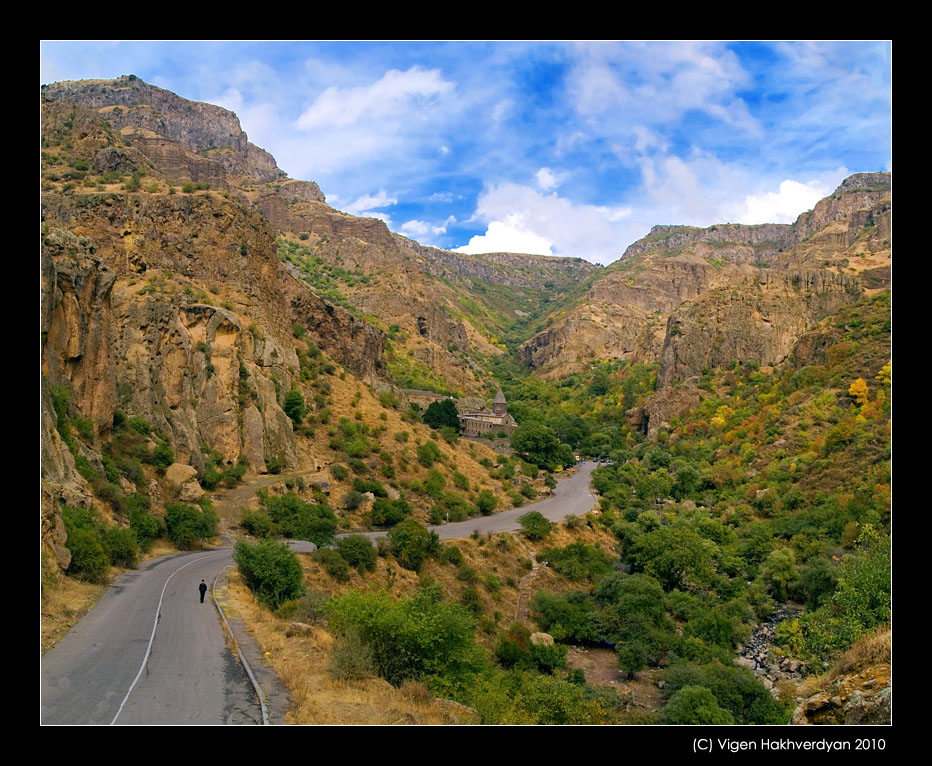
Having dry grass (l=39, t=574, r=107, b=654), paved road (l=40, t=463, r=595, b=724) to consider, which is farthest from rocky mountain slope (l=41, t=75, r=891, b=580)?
paved road (l=40, t=463, r=595, b=724)

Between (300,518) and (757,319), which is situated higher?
(757,319)

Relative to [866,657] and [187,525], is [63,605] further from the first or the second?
[866,657]

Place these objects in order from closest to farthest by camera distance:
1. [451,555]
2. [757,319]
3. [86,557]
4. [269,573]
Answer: [86,557], [269,573], [451,555], [757,319]

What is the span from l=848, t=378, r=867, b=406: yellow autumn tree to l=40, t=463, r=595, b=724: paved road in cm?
4371

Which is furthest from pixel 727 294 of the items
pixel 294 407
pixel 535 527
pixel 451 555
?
pixel 451 555

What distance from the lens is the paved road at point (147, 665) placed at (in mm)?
9289

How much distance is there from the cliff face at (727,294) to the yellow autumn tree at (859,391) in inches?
1064

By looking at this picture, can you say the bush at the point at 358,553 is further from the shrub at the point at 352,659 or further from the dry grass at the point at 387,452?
the shrub at the point at 352,659

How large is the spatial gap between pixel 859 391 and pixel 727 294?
37039 mm

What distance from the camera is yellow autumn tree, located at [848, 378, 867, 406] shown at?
43844 millimetres

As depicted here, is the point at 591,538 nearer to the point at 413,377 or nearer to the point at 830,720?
the point at 830,720

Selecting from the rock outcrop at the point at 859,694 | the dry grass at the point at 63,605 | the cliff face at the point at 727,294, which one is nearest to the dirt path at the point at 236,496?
the dry grass at the point at 63,605

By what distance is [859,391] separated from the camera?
145 ft
